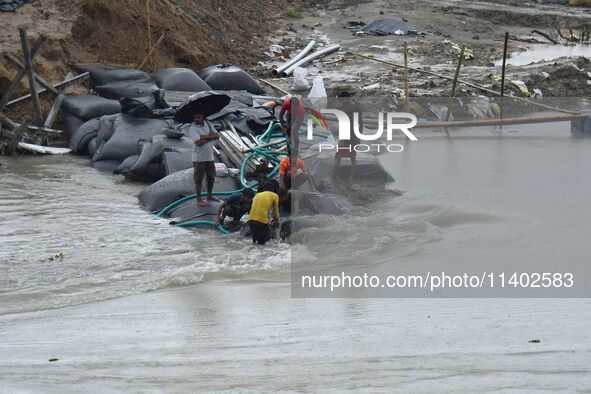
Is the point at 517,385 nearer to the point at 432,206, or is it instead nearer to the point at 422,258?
Answer: the point at 422,258

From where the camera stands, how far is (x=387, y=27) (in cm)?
2475

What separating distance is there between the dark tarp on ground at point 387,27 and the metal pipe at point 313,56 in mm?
2364

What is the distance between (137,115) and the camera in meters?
13.8

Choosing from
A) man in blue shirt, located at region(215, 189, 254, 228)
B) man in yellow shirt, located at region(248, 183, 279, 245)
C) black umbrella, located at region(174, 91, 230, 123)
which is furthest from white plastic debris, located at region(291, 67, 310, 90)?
man in yellow shirt, located at region(248, 183, 279, 245)

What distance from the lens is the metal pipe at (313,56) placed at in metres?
19.6

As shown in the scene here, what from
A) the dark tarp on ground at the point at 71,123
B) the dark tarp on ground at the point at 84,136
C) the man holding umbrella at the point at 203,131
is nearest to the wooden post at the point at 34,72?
the dark tarp on ground at the point at 71,123

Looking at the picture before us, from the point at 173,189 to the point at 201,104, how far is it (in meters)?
1.03

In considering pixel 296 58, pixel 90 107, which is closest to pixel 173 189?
pixel 90 107

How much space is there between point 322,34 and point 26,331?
61.9ft

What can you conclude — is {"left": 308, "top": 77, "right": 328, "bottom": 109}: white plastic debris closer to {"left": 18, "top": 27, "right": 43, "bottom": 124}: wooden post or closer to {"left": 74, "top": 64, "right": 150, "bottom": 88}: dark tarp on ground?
{"left": 74, "top": 64, "right": 150, "bottom": 88}: dark tarp on ground

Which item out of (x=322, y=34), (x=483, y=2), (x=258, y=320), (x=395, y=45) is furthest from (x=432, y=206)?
(x=483, y=2)

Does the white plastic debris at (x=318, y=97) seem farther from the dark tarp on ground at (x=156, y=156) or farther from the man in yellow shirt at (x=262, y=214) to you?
the man in yellow shirt at (x=262, y=214)

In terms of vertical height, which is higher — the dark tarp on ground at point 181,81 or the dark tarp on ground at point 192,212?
the dark tarp on ground at point 181,81

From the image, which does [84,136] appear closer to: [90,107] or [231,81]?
[90,107]
